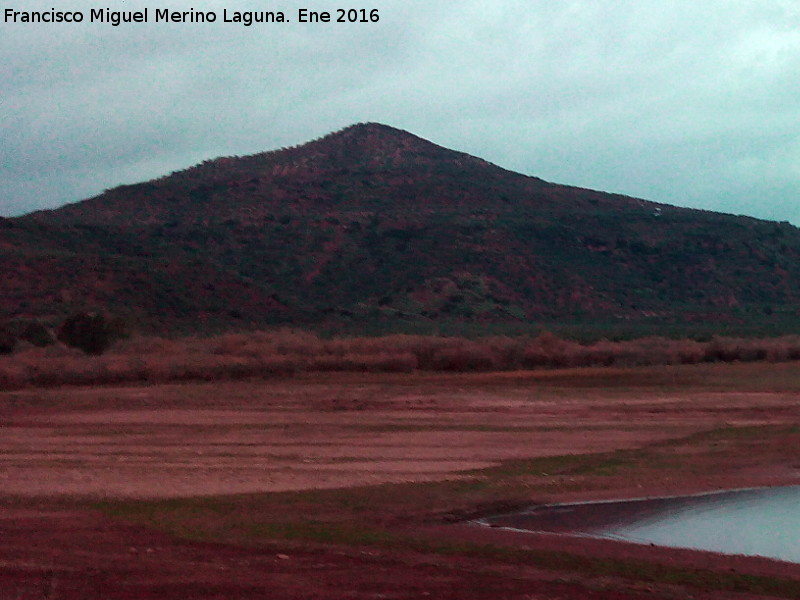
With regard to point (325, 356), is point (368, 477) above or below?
below

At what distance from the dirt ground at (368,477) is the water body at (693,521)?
639 mm

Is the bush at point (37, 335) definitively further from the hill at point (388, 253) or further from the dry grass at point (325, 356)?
the hill at point (388, 253)

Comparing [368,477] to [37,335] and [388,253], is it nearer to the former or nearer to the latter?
[37,335]

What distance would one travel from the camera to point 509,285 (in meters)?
76.6

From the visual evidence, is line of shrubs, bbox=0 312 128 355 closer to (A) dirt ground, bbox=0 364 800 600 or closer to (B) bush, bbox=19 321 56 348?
(B) bush, bbox=19 321 56 348

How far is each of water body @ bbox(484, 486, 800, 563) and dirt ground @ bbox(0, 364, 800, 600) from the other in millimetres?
639

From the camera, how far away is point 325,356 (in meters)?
44.0

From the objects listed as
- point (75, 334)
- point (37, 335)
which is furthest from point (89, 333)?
point (37, 335)

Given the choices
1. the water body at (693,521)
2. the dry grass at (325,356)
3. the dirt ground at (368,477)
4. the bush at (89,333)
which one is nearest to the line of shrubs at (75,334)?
the bush at (89,333)

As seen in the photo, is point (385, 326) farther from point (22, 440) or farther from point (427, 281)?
point (22, 440)

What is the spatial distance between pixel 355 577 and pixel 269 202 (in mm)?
79729

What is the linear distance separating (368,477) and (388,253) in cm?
6219

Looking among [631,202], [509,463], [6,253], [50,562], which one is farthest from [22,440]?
[631,202]

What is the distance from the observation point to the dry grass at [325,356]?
3800cm
